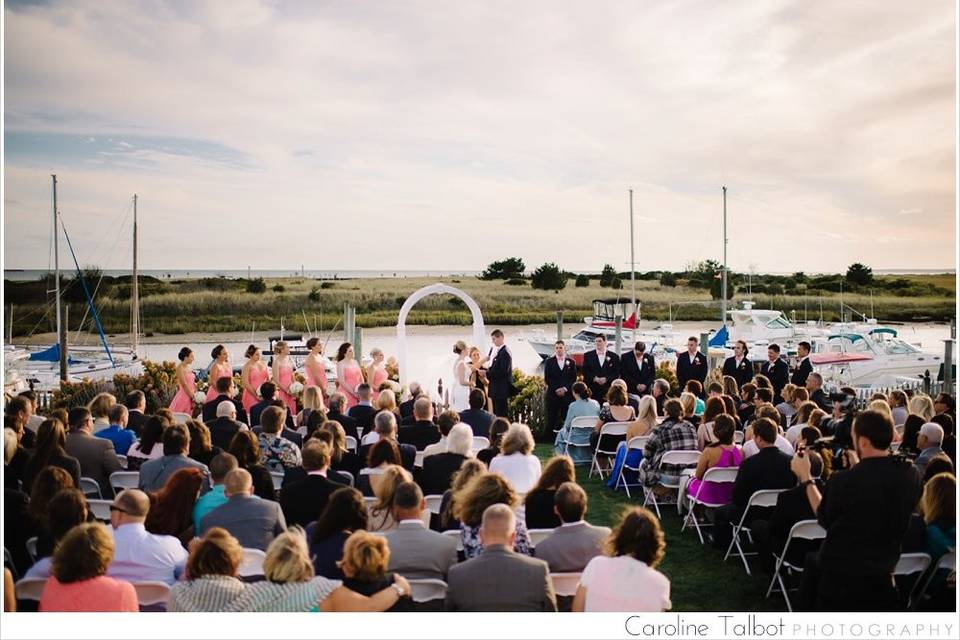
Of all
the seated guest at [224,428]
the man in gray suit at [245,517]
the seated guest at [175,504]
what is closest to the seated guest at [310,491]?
the man in gray suit at [245,517]

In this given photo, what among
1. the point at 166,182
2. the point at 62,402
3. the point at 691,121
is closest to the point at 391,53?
the point at 691,121

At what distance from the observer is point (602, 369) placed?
991cm

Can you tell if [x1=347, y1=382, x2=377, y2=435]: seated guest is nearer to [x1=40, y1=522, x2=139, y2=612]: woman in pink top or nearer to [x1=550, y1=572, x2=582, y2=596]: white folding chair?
[x1=550, y1=572, x2=582, y2=596]: white folding chair

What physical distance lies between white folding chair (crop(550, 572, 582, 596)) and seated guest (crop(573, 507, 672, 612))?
0.34 meters

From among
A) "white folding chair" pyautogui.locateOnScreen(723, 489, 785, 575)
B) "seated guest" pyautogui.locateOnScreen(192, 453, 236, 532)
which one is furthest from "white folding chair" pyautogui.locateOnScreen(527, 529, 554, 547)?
"seated guest" pyautogui.locateOnScreen(192, 453, 236, 532)

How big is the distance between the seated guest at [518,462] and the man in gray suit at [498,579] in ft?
5.33

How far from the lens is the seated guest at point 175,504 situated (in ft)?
13.8

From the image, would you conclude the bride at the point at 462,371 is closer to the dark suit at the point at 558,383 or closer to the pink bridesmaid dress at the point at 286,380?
the dark suit at the point at 558,383

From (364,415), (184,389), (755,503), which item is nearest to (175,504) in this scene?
(364,415)

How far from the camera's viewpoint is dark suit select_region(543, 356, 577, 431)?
973cm

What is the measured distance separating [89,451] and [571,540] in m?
3.37

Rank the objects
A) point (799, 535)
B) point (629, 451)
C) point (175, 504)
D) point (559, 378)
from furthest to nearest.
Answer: point (559, 378) < point (629, 451) < point (799, 535) < point (175, 504)

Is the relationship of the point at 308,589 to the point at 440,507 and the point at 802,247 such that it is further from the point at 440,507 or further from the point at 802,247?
the point at 802,247

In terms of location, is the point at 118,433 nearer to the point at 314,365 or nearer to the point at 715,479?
the point at 314,365
